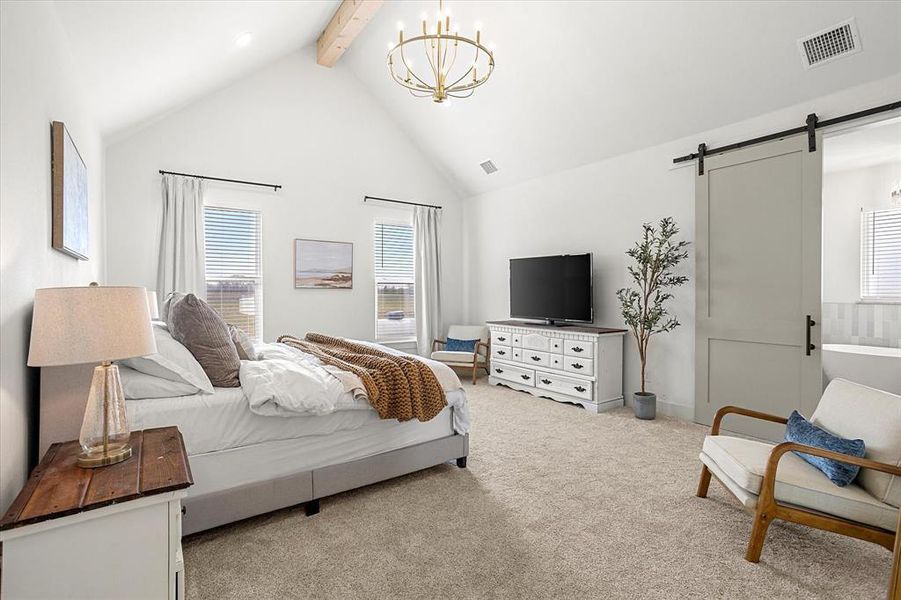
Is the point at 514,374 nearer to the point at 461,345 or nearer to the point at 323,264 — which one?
the point at 461,345

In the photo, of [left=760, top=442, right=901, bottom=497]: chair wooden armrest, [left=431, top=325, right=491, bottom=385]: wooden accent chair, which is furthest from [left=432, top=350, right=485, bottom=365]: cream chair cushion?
[left=760, top=442, right=901, bottom=497]: chair wooden armrest

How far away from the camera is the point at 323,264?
224 inches

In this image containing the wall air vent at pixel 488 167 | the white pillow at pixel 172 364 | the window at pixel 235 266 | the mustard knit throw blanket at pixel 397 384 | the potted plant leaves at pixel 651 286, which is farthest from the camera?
the wall air vent at pixel 488 167

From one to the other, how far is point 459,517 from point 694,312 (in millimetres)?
3077

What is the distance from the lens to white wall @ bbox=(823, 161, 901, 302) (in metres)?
5.19

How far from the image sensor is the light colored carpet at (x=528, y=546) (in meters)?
1.89

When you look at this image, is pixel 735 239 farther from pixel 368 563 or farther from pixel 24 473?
pixel 24 473

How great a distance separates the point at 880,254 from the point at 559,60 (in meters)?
4.26

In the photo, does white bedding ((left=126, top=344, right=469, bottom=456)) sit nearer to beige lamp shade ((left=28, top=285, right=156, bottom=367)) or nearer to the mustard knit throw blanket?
the mustard knit throw blanket

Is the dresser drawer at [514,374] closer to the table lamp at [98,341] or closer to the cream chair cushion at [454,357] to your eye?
the cream chair cushion at [454,357]

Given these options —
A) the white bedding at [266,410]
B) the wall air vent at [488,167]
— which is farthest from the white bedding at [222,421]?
the wall air vent at [488,167]

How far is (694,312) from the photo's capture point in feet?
14.1

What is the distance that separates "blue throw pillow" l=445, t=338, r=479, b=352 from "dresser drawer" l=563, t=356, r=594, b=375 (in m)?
1.57

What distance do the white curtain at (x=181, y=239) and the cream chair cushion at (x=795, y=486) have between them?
4.83 metres
